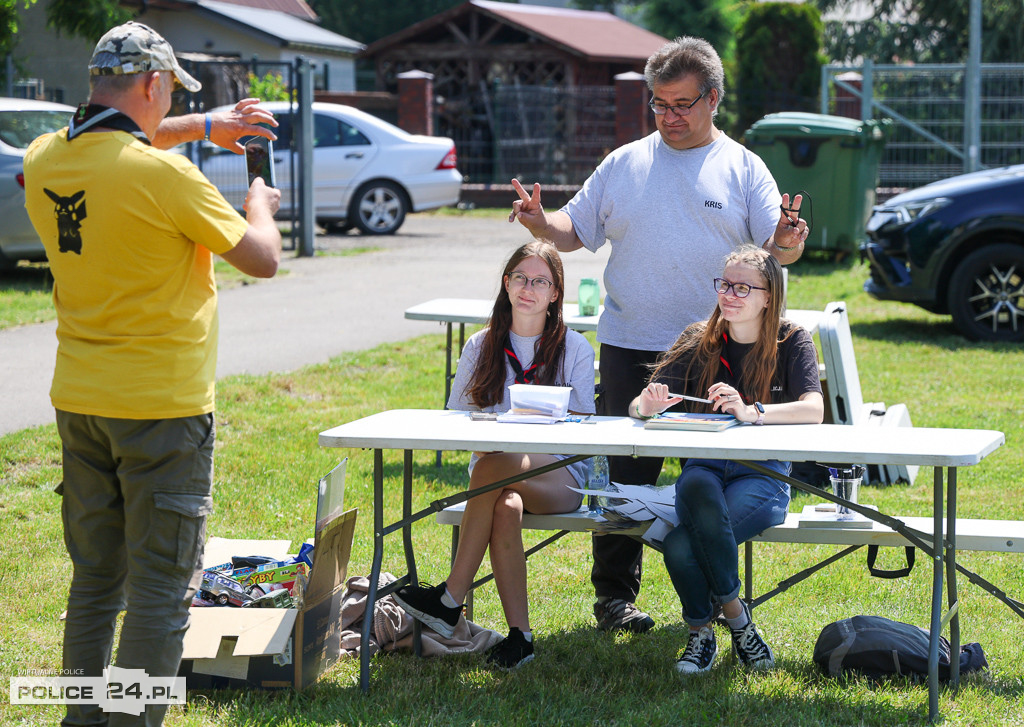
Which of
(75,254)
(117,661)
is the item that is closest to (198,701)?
(117,661)

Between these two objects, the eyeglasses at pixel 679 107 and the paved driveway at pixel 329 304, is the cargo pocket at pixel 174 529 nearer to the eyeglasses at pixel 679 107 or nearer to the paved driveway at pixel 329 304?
the eyeglasses at pixel 679 107

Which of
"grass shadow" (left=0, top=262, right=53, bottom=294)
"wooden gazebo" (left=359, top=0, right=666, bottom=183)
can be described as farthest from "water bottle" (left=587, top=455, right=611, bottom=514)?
"wooden gazebo" (left=359, top=0, right=666, bottom=183)

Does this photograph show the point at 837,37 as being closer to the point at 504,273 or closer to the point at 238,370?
the point at 238,370

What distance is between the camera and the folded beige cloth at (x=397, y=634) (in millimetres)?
4125

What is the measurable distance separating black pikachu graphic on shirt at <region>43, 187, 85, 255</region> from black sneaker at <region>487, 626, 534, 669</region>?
74.3 inches

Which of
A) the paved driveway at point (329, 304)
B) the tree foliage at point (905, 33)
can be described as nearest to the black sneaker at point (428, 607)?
the paved driveway at point (329, 304)

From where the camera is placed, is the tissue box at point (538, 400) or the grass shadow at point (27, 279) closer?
the tissue box at point (538, 400)

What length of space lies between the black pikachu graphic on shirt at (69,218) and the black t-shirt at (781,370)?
205 cm

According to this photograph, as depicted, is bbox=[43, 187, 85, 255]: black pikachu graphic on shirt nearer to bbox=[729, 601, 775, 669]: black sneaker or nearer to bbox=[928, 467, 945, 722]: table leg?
bbox=[729, 601, 775, 669]: black sneaker

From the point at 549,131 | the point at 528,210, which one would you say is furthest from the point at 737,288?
the point at 549,131

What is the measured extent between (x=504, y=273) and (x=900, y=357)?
5.78 metres

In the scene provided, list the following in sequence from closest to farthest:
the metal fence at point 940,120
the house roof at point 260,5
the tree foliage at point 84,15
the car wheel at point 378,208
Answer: the tree foliage at point 84,15
the car wheel at point 378,208
the metal fence at point 940,120
the house roof at point 260,5

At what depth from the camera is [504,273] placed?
14.7 ft

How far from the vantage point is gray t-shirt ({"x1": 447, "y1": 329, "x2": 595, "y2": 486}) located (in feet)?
14.4
